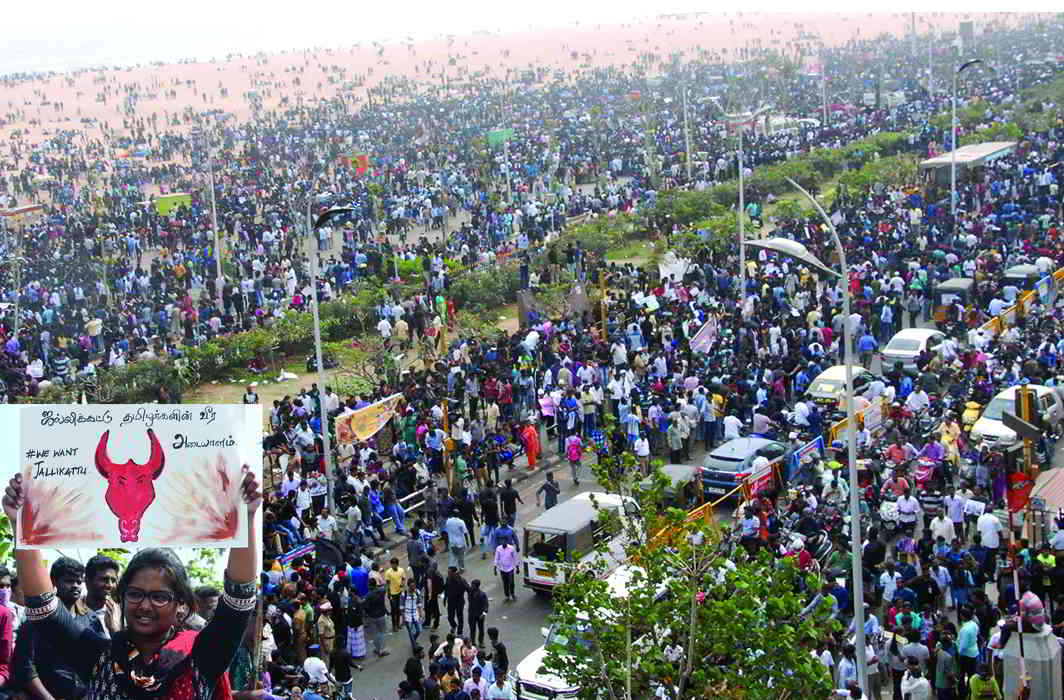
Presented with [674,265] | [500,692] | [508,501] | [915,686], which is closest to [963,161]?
[674,265]

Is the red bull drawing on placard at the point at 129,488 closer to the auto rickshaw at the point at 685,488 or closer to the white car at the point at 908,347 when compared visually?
the auto rickshaw at the point at 685,488

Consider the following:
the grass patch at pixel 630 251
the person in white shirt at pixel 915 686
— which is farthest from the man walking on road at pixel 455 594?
the grass patch at pixel 630 251

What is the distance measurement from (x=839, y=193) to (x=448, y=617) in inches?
1208

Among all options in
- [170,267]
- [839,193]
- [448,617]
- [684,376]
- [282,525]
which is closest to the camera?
[448,617]

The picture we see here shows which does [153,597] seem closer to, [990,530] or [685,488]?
[990,530]

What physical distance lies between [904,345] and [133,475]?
64.0ft

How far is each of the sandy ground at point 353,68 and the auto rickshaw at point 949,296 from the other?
7575 cm

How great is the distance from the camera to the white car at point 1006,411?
881 inches

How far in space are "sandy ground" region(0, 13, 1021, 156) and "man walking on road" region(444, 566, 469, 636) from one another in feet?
278

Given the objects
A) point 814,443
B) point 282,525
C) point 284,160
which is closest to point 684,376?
point 814,443

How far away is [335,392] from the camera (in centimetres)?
2678

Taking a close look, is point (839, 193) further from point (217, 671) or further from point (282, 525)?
point (217, 671)

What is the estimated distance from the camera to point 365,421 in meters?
23.4

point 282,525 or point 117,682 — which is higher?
point 117,682
